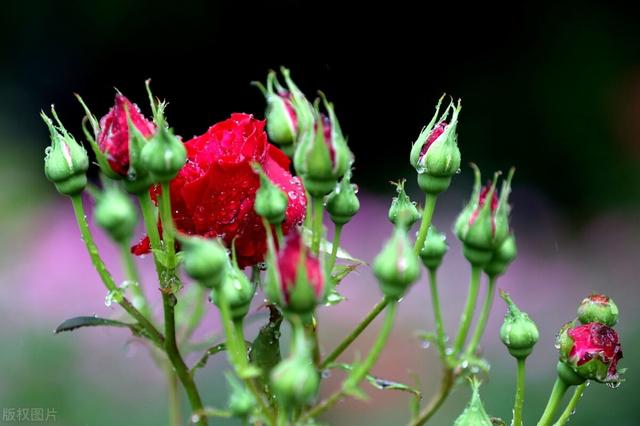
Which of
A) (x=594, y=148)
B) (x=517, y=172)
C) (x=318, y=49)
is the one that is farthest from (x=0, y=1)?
(x=594, y=148)

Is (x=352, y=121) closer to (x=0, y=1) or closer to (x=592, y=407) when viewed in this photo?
(x=0, y=1)

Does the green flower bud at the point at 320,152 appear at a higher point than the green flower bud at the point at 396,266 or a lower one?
higher

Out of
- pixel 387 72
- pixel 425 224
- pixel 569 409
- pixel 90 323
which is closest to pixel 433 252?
pixel 425 224

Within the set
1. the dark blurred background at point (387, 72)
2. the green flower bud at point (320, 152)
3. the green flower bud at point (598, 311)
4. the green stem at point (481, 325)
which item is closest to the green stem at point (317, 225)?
the green flower bud at point (320, 152)

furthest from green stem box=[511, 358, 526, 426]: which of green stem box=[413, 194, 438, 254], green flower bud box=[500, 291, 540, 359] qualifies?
green stem box=[413, 194, 438, 254]

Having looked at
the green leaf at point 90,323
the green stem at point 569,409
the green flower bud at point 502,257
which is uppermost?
the green flower bud at point 502,257

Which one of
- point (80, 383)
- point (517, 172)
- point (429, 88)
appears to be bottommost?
point (80, 383)

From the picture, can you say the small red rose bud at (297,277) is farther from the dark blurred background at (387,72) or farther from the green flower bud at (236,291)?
the dark blurred background at (387,72)
